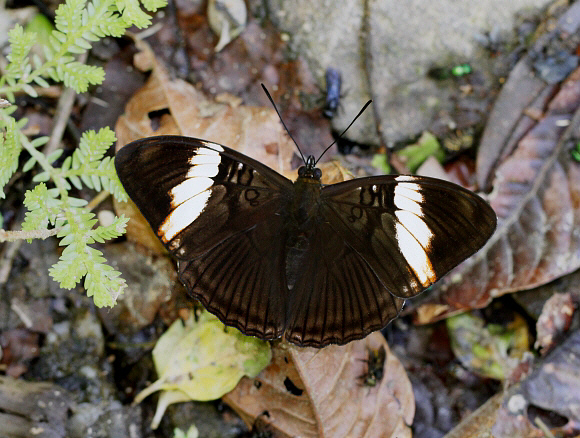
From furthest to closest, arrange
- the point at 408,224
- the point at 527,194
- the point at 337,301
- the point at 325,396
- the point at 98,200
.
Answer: the point at 527,194
the point at 98,200
the point at 325,396
the point at 337,301
the point at 408,224

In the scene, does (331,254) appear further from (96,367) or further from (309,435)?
(96,367)

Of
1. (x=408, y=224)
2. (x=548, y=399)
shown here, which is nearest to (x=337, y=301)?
(x=408, y=224)

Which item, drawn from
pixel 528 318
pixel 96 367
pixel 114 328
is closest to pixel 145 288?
pixel 114 328

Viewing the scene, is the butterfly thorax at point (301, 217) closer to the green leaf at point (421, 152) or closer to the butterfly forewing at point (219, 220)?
the butterfly forewing at point (219, 220)

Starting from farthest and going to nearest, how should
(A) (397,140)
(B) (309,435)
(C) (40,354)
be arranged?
(A) (397,140)
(C) (40,354)
(B) (309,435)

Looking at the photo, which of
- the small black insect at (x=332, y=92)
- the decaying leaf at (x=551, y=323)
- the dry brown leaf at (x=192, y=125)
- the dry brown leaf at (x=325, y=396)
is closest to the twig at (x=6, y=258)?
the dry brown leaf at (x=192, y=125)

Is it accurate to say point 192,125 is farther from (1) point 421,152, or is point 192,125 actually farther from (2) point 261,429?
(2) point 261,429
